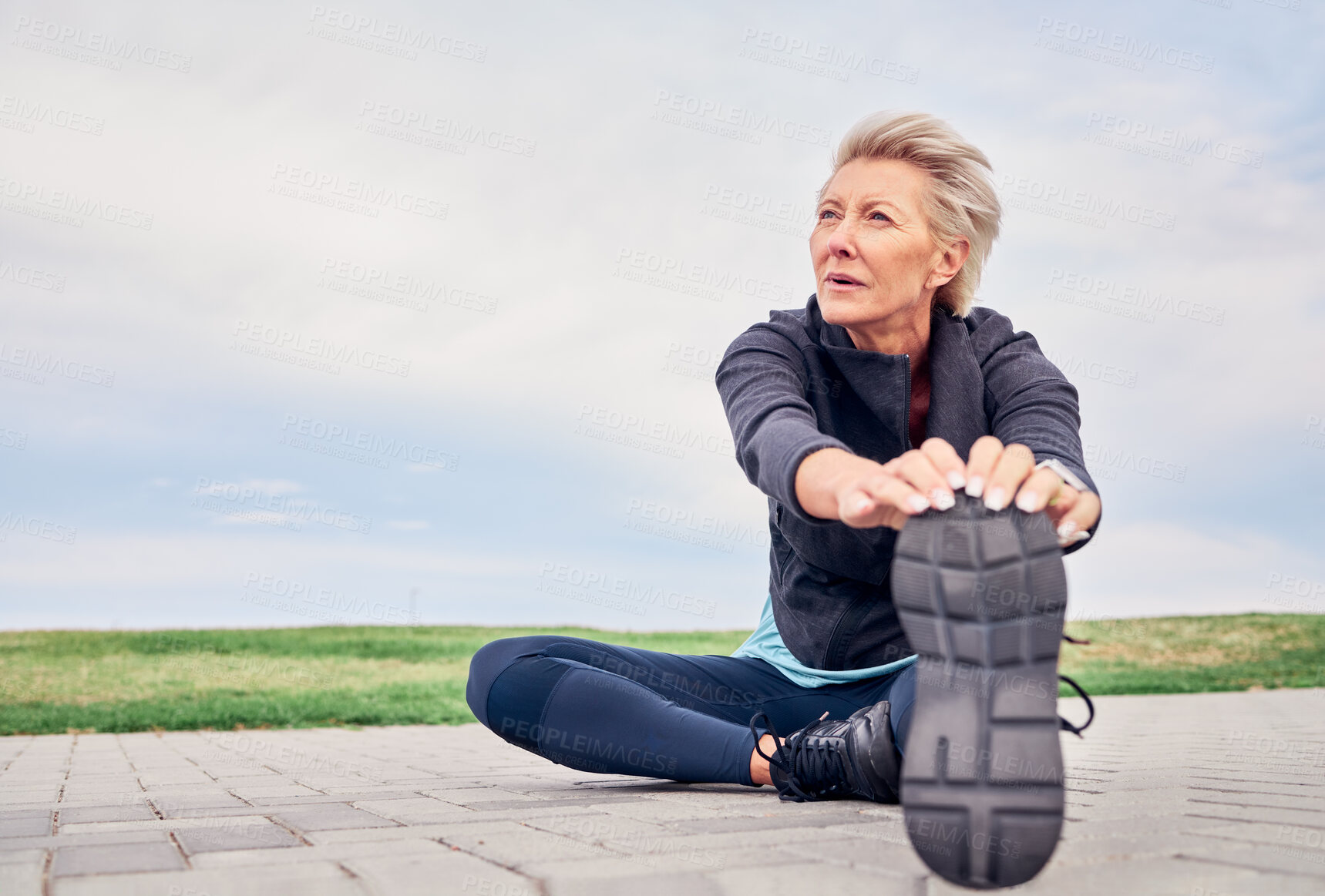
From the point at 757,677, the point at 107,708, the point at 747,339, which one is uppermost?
the point at 747,339

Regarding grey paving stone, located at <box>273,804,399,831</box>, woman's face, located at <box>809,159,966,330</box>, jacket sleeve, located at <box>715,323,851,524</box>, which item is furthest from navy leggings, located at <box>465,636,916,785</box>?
woman's face, located at <box>809,159,966,330</box>

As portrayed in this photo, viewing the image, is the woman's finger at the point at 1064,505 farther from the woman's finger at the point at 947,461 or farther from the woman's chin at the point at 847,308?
the woman's chin at the point at 847,308

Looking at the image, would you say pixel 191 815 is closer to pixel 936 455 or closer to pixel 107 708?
pixel 936 455

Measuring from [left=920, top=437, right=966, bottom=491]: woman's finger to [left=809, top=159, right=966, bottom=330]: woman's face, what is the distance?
1026 mm

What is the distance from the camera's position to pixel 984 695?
1.43m

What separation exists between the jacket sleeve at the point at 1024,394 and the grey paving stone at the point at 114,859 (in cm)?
191

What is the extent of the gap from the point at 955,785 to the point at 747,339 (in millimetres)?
1408

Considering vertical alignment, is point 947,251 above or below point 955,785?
above

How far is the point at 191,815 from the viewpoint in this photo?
2.38m

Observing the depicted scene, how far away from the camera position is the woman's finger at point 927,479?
145cm

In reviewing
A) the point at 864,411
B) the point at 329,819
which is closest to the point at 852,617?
the point at 864,411

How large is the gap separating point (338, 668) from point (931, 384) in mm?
10756

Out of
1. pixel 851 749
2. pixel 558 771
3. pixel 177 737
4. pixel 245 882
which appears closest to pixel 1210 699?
pixel 558 771

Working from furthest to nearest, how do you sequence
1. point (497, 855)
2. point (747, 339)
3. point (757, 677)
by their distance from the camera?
point (757, 677) < point (747, 339) < point (497, 855)
